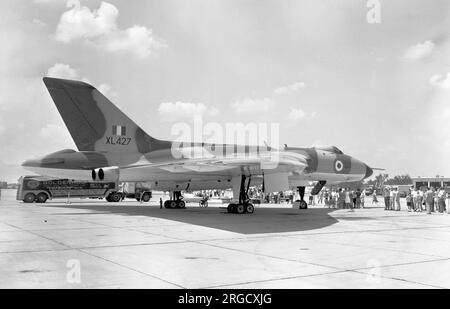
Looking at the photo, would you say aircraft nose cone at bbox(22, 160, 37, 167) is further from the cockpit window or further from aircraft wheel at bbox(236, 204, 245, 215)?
the cockpit window

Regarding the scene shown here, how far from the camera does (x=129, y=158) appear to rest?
59.9ft

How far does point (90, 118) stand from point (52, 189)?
1582 centimetres

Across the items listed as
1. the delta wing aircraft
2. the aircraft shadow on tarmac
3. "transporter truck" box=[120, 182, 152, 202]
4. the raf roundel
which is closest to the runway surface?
the aircraft shadow on tarmac

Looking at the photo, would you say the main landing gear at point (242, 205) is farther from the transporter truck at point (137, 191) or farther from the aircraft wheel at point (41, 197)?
the transporter truck at point (137, 191)

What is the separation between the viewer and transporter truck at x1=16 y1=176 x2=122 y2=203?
3027 centimetres

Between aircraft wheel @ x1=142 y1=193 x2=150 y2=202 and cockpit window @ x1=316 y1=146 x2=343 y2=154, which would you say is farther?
aircraft wheel @ x1=142 y1=193 x2=150 y2=202

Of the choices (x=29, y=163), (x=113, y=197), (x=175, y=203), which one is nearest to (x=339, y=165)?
(x=175, y=203)

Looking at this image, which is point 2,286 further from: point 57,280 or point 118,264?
point 118,264

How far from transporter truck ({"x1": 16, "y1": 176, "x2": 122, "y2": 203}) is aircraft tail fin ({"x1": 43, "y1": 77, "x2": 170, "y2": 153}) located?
12.9 m

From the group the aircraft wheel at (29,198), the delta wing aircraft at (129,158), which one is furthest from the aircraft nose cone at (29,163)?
the aircraft wheel at (29,198)

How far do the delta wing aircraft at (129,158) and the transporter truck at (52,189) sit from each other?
12672 millimetres

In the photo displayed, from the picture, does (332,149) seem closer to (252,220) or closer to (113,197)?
(252,220)

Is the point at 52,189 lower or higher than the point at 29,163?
lower
